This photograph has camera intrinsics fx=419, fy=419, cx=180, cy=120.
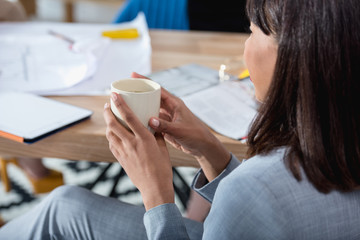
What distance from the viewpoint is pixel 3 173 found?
64.9 inches

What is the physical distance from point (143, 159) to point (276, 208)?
26 centimetres

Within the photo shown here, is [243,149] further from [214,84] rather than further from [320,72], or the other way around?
[320,72]

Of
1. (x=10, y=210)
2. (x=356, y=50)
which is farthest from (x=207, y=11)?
(x=356, y=50)

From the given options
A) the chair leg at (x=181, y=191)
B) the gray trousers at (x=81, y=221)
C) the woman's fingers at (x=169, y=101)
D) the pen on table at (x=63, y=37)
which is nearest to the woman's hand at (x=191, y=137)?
the woman's fingers at (x=169, y=101)

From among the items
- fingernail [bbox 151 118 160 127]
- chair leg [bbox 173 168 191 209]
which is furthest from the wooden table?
chair leg [bbox 173 168 191 209]

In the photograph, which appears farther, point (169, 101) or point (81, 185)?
point (81, 185)

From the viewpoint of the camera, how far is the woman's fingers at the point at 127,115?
0.70 metres

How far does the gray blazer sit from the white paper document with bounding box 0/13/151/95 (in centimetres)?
57

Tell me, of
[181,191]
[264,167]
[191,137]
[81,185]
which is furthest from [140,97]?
[81,185]

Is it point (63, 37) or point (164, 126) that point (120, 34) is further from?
point (164, 126)

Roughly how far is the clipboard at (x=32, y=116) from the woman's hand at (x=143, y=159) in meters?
0.16

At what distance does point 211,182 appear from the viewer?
852 mm

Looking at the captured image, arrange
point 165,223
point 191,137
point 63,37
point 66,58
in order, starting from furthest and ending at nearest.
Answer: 1. point 63,37
2. point 66,58
3. point 191,137
4. point 165,223

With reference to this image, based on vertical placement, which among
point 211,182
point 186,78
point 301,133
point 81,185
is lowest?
point 81,185
